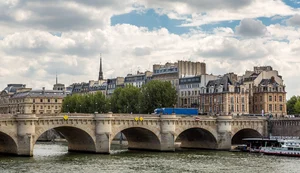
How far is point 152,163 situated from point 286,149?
24.9m

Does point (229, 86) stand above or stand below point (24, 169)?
above

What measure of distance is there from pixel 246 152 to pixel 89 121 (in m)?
26.5

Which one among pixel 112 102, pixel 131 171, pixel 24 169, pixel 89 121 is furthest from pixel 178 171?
pixel 112 102

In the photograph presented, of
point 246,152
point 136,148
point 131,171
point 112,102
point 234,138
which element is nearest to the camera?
point 131,171

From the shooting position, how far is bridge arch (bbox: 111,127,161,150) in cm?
9281

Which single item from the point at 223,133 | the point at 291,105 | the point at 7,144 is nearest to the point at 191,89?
the point at 291,105

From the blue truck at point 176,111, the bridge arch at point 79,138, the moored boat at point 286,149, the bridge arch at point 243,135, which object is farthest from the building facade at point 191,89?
the bridge arch at point 79,138

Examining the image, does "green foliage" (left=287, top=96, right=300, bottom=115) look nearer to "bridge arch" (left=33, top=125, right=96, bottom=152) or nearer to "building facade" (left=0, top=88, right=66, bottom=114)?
"building facade" (left=0, top=88, right=66, bottom=114)

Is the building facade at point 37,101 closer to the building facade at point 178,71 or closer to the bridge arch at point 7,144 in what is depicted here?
the building facade at point 178,71

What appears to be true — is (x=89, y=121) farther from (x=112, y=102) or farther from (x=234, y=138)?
(x=112, y=102)

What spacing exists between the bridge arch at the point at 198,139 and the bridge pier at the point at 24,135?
2886 cm

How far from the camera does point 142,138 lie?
9788 centimetres

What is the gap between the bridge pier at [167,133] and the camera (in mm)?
91938

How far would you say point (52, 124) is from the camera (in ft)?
269
